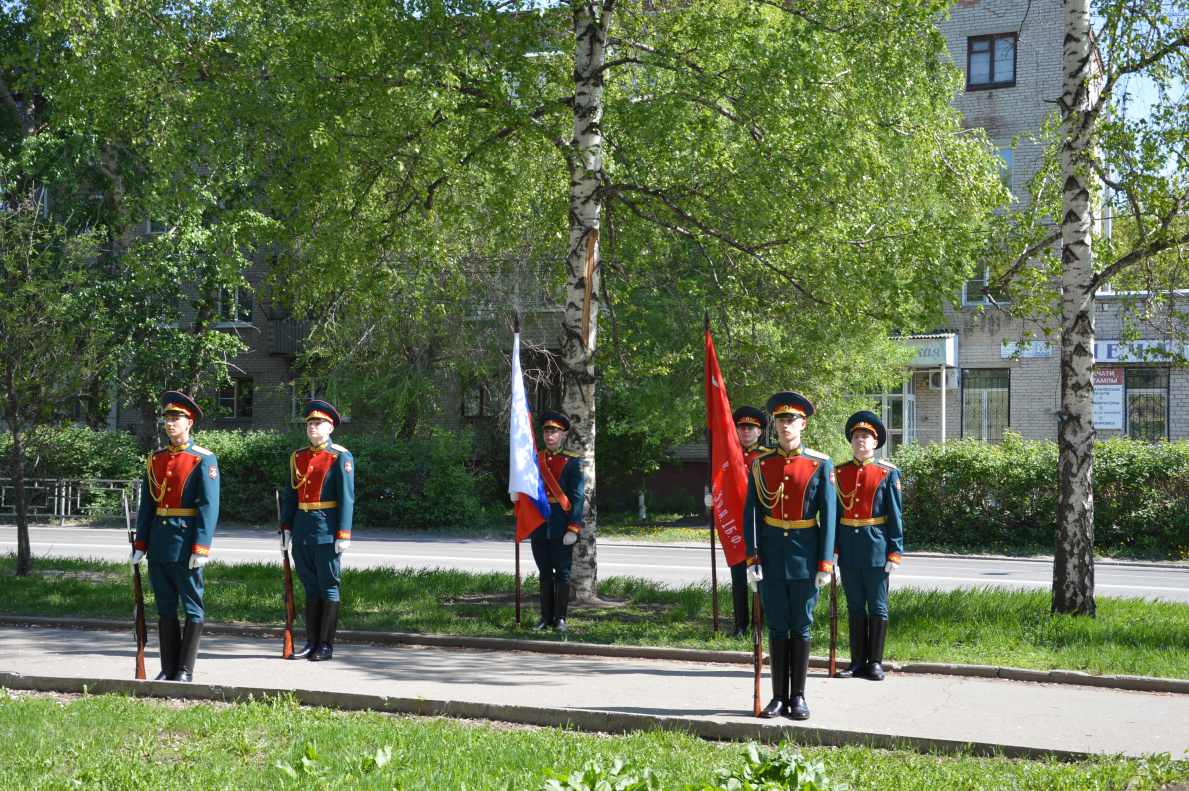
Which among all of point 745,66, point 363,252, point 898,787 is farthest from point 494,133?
point 898,787

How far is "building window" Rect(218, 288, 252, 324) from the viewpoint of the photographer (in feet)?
92.5

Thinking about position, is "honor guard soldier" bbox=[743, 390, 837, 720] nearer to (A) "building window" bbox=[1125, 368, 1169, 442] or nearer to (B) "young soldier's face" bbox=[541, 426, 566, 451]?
(B) "young soldier's face" bbox=[541, 426, 566, 451]

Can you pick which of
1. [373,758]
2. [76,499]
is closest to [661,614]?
[373,758]

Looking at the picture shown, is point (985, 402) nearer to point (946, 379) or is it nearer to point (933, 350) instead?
point (946, 379)

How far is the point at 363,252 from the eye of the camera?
1219 centimetres

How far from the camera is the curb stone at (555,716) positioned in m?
5.98

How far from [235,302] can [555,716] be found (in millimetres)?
23748

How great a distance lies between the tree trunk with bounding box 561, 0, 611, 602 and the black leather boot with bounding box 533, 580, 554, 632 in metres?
1.39

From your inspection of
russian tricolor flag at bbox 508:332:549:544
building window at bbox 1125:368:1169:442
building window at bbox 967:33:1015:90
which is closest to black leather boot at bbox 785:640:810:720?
russian tricolor flag at bbox 508:332:549:544

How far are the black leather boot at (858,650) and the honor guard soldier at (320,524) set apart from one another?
4279 millimetres

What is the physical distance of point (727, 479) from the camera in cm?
800

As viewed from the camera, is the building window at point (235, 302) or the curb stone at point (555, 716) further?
the building window at point (235, 302)

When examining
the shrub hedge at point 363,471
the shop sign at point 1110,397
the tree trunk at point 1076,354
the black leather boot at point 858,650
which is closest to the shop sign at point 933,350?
the shop sign at point 1110,397

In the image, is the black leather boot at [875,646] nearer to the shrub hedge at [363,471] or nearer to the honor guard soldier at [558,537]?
the honor guard soldier at [558,537]
